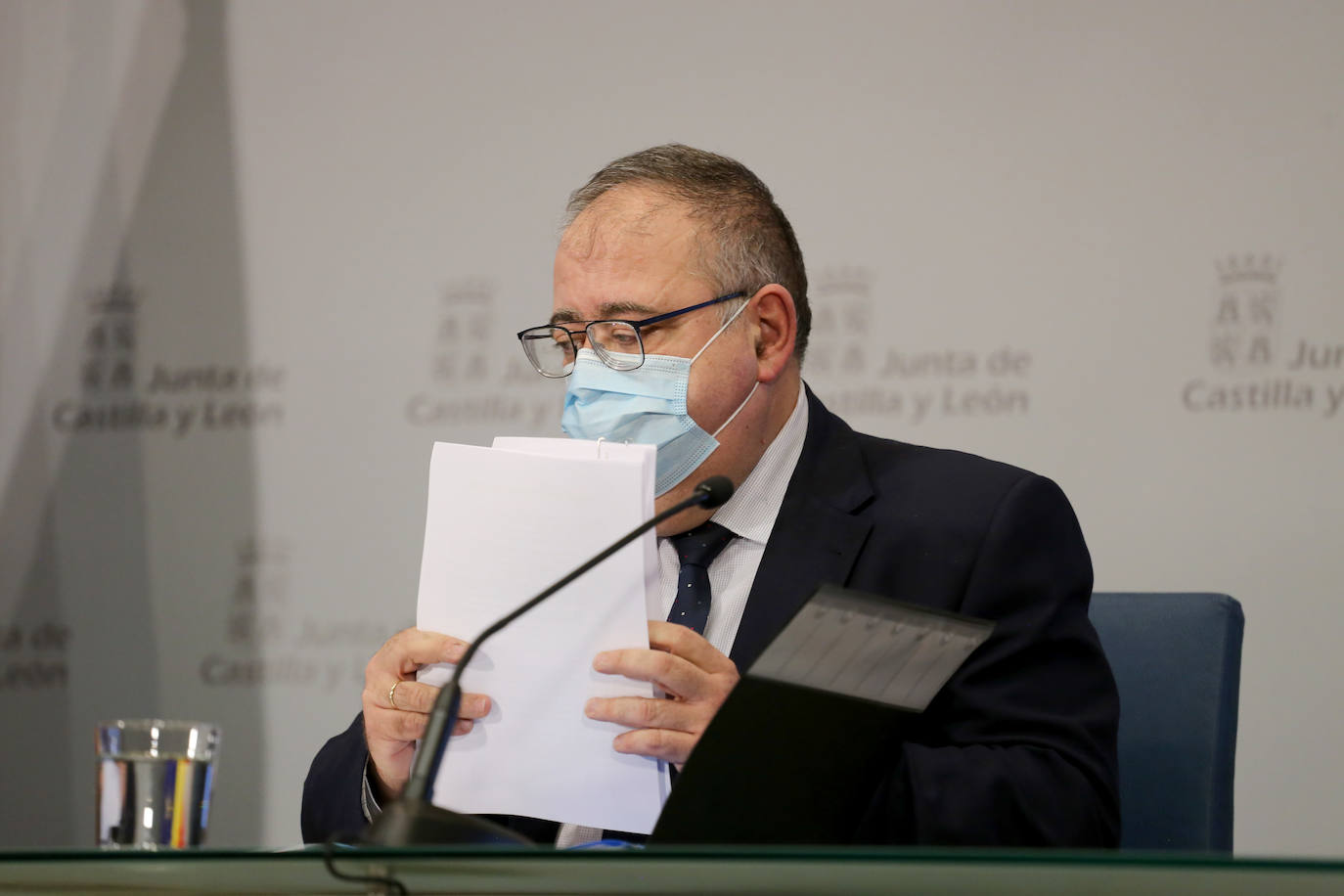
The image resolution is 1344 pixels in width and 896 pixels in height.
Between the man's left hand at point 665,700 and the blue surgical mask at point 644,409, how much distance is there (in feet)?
1.36

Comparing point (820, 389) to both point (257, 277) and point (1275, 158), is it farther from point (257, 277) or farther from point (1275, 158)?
point (257, 277)

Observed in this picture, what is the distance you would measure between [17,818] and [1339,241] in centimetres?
296

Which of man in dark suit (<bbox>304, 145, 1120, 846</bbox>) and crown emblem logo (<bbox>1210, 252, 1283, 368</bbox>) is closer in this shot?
man in dark suit (<bbox>304, 145, 1120, 846</bbox>)

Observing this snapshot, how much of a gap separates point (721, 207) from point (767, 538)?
1.51ft

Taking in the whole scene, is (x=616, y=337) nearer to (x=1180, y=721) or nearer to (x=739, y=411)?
(x=739, y=411)

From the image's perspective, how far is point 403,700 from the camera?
4.83 feet

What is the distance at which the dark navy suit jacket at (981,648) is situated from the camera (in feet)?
4.76

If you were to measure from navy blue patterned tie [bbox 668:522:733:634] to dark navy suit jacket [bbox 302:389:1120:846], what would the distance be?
0.21ft

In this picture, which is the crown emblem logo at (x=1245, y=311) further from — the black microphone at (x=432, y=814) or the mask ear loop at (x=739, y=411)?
the black microphone at (x=432, y=814)

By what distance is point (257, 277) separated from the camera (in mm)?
3033

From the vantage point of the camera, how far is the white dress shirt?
5.74ft

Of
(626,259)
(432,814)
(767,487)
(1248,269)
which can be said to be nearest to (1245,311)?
(1248,269)

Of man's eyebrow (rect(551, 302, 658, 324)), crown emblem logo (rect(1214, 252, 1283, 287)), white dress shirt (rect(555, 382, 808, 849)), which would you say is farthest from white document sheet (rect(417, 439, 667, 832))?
crown emblem logo (rect(1214, 252, 1283, 287))

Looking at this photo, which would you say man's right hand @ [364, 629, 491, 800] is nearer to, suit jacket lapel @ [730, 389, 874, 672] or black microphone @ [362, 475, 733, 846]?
black microphone @ [362, 475, 733, 846]
